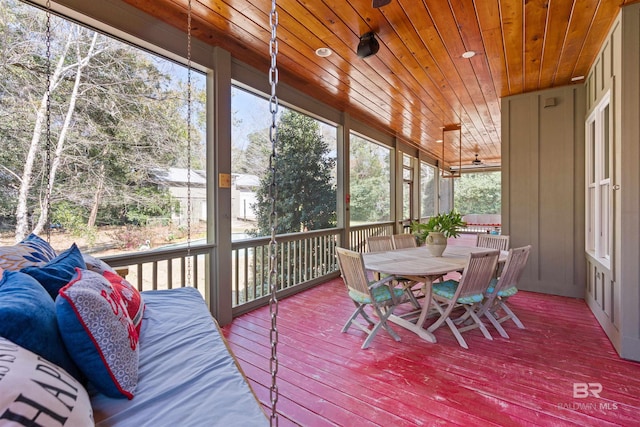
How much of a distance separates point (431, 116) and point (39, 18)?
508cm

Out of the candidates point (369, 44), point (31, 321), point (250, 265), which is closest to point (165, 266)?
point (250, 265)

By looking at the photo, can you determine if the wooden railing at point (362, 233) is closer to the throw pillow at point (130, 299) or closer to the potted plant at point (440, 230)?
the potted plant at point (440, 230)

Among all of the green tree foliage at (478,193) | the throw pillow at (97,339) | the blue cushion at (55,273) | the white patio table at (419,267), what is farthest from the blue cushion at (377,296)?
the green tree foliage at (478,193)

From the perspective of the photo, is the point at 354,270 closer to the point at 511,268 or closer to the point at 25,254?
→ the point at 511,268

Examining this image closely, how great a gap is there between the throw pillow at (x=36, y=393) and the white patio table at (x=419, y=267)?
2.13 m

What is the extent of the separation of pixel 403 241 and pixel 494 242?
3.62 feet

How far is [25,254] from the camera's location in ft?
4.59

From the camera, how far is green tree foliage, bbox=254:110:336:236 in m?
4.70

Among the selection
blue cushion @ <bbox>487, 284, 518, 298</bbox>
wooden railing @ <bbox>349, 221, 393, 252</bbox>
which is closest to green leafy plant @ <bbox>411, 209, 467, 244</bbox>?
blue cushion @ <bbox>487, 284, 518, 298</bbox>

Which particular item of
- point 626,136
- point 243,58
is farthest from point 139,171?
point 626,136

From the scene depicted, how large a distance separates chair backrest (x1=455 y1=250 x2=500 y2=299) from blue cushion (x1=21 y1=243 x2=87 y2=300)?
2.53 metres

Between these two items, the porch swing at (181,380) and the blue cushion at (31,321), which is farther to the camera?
the porch swing at (181,380)

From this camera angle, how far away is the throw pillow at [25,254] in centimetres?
129

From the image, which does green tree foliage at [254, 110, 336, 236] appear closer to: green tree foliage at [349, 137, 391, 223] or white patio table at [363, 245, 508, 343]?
green tree foliage at [349, 137, 391, 223]
